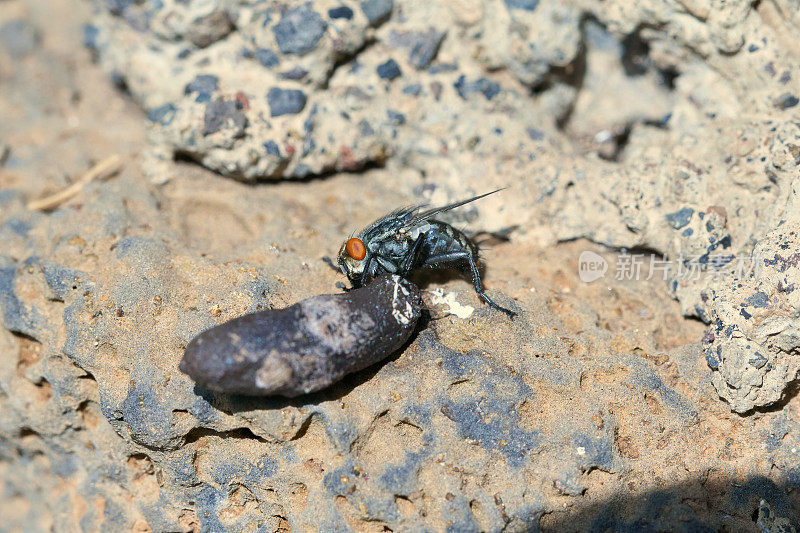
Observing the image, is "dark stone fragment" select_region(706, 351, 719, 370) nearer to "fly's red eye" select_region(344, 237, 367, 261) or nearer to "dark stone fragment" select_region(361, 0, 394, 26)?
"fly's red eye" select_region(344, 237, 367, 261)

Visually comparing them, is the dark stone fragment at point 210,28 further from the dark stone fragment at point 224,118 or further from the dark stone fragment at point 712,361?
the dark stone fragment at point 712,361

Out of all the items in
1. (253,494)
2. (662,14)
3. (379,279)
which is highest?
(662,14)

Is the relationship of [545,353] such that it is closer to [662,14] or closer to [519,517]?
[519,517]

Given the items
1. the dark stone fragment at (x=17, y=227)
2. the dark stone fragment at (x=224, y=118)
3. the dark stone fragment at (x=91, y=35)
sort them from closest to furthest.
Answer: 1. the dark stone fragment at (x=17, y=227)
2. the dark stone fragment at (x=224, y=118)
3. the dark stone fragment at (x=91, y=35)

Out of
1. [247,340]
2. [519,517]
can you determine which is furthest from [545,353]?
[247,340]

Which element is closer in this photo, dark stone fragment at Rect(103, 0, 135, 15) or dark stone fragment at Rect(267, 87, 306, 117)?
dark stone fragment at Rect(267, 87, 306, 117)

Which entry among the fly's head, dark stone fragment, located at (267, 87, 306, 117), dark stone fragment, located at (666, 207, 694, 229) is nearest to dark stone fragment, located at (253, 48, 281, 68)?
dark stone fragment, located at (267, 87, 306, 117)

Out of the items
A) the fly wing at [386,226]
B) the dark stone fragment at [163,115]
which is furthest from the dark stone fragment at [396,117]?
the dark stone fragment at [163,115]
